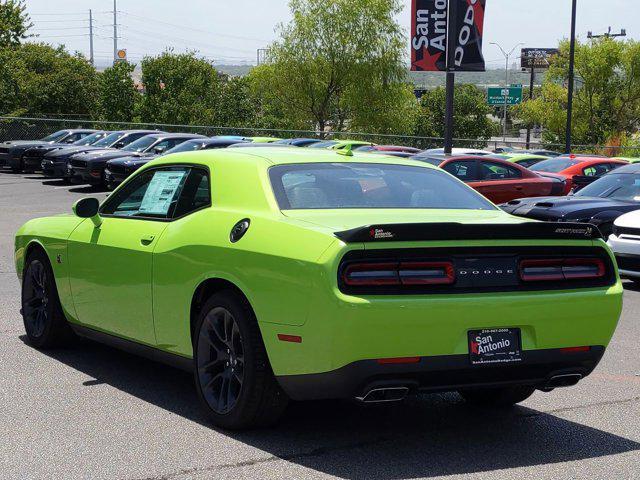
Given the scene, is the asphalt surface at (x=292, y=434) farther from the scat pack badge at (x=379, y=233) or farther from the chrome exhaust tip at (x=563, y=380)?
the scat pack badge at (x=379, y=233)

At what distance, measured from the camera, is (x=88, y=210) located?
7156 mm

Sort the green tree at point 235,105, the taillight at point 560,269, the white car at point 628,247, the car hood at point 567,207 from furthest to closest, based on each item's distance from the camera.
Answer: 1. the green tree at point 235,105
2. the car hood at point 567,207
3. the white car at point 628,247
4. the taillight at point 560,269

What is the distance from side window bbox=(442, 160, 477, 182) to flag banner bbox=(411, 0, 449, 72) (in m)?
2.58

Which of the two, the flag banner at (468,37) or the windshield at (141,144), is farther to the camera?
the windshield at (141,144)

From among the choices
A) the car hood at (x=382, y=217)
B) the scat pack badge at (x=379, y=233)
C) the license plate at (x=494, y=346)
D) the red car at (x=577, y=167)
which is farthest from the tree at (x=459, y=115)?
the scat pack badge at (x=379, y=233)

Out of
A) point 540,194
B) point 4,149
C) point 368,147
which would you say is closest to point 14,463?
point 540,194

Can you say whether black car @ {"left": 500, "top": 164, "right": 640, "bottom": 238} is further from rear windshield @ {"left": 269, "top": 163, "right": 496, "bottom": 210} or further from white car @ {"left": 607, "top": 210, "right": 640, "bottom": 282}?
rear windshield @ {"left": 269, "top": 163, "right": 496, "bottom": 210}

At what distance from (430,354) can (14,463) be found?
2.10m

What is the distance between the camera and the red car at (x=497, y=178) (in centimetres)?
2073

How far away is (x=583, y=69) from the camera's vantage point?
61031 millimetres

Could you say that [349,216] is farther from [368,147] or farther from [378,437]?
[368,147]

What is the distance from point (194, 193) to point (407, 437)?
1.98 metres

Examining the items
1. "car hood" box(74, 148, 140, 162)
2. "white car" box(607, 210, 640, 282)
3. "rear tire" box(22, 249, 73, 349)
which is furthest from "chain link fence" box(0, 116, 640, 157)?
"rear tire" box(22, 249, 73, 349)

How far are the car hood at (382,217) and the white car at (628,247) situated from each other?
6904 mm
